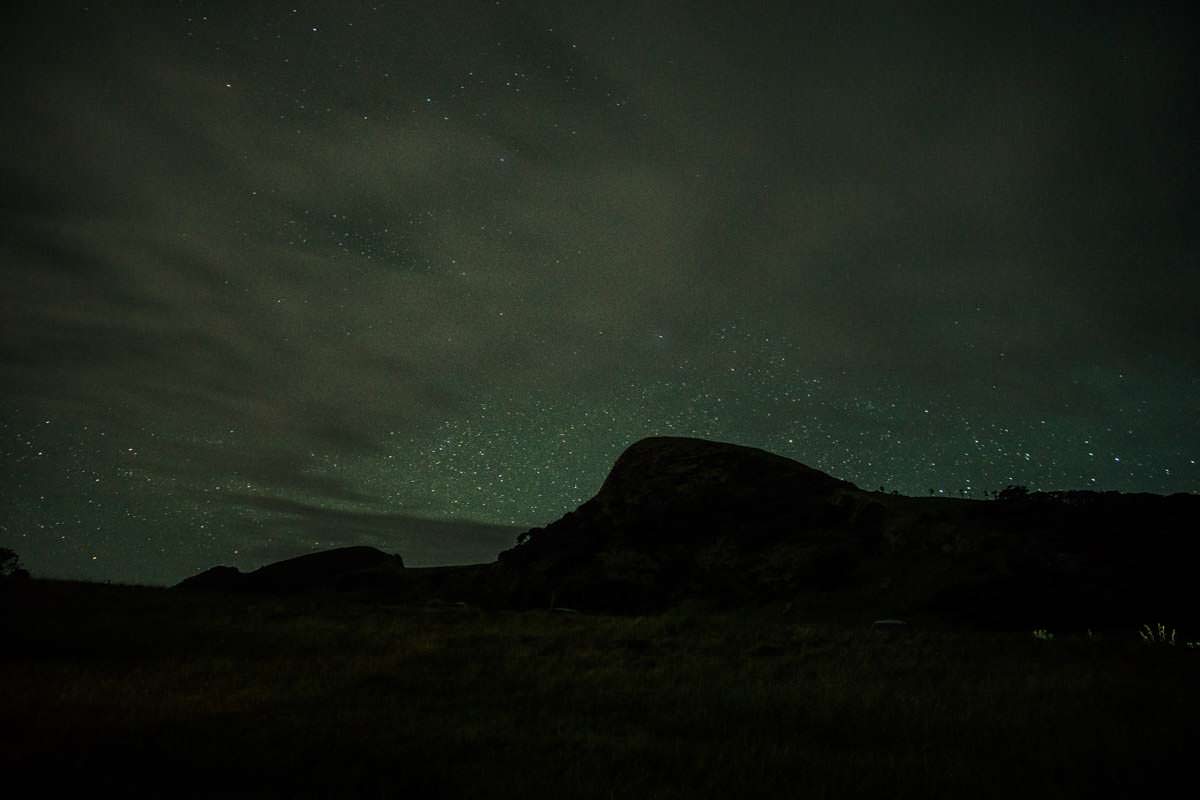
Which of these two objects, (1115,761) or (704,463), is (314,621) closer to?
(1115,761)

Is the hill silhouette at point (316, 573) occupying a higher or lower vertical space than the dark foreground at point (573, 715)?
lower

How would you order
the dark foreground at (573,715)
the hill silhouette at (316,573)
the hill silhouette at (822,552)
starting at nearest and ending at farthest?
the dark foreground at (573,715) → the hill silhouette at (822,552) → the hill silhouette at (316,573)

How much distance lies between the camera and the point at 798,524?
48.1 meters

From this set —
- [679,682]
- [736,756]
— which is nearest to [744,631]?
[679,682]

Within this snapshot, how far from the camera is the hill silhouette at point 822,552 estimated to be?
101 feet

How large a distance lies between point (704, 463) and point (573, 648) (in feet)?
156

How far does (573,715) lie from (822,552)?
123 ft

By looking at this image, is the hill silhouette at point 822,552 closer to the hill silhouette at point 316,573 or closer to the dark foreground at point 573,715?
the hill silhouette at point 316,573

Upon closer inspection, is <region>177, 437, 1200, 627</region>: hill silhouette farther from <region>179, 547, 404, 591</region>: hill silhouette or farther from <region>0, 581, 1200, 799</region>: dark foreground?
<region>0, 581, 1200, 799</region>: dark foreground

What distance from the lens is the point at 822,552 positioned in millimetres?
42406

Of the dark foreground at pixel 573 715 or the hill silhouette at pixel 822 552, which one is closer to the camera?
the dark foreground at pixel 573 715

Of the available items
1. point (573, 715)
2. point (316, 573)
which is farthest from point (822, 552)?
point (316, 573)

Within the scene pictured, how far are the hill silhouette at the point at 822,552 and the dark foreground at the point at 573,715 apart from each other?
18.2 m

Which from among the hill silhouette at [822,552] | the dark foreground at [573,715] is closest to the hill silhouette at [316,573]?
the hill silhouette at [822,552]
